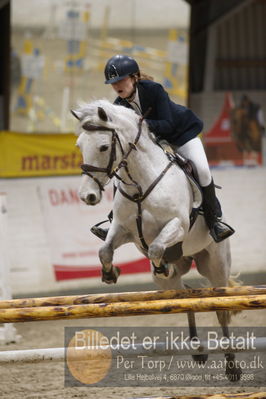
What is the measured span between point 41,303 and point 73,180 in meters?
4.86

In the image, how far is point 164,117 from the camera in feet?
15.6

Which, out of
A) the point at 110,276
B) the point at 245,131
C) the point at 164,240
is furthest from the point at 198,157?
the point at 245,131

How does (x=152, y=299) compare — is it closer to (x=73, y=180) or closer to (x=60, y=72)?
(x=73, y=180)

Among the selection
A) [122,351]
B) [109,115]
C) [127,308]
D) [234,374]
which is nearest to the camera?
[127,308]

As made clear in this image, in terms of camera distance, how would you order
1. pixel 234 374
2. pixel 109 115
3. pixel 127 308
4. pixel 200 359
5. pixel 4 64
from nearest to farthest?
pixel 127 308
pixel 109 115
pixel 234 374
pixel 200 359
pixel 4 64

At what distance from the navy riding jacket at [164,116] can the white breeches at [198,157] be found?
4 centimetres

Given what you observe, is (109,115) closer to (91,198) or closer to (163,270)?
(91,198)

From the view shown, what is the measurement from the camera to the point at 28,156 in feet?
31.4

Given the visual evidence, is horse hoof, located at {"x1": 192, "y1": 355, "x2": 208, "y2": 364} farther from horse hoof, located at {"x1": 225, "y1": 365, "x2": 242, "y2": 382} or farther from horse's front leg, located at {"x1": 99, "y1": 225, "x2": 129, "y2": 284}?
horse's front leg, located at {"x1": 99, "y1": 225, "x2": 129, "y2": 284}

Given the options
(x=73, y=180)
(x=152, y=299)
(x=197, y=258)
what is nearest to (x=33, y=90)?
(x=73, y=180)

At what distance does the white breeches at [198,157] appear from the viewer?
4.98 meters

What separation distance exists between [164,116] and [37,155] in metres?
5.14

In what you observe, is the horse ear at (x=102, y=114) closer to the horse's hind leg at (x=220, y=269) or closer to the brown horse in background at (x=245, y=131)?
the horse's hind leg at (x=220, y=269)

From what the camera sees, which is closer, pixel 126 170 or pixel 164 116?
pixel 126 170
